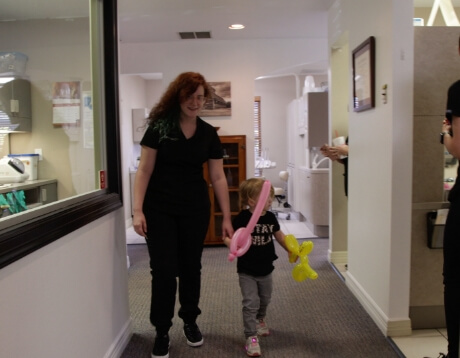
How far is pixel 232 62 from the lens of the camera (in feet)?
14.9

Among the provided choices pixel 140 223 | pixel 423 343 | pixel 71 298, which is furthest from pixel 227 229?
pixel 423 343

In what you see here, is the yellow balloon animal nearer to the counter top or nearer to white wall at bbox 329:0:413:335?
white wall at bbox 329:0:413:335

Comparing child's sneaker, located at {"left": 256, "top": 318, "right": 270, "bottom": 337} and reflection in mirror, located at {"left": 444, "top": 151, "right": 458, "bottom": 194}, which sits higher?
reflection in mirror, located at {"left": 444, "top": 151, "right": 458, "bottom": 194}

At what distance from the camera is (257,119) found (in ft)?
25.9

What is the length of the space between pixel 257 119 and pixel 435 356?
626cm

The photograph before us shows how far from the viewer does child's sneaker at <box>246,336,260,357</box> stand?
2.04 m

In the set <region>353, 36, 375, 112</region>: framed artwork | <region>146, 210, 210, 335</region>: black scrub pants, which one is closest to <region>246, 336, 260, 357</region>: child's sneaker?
<region>146, 210, 210, 335</region>: black scrub pants

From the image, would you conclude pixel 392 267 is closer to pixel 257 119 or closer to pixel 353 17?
pixel 353 17

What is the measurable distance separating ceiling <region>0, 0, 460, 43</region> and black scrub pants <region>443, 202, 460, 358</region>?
173cm

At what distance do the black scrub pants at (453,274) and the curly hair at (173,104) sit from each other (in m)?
1.23

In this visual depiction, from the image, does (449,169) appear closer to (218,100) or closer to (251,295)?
(251,295)

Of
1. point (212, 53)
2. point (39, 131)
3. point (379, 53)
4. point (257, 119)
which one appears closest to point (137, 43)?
point (212, 53)

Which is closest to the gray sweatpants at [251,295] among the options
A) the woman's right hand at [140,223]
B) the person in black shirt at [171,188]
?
the person in black shirt at [171,188]

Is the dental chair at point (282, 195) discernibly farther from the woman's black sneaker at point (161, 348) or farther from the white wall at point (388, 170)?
the woman's black sneaker at point (161, 348)
